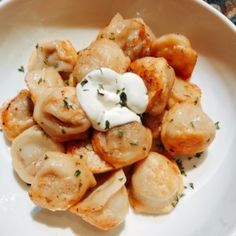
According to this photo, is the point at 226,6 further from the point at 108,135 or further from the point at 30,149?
the point at 30,149

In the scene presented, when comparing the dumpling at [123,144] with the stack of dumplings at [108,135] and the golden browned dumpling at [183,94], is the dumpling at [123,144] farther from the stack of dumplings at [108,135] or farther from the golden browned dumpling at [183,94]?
the golden browned dumpling at [183,94]

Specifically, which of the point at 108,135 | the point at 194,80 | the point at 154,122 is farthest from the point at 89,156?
the point at 194,80

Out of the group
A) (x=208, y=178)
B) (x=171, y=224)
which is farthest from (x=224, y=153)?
(x=171, y=224)

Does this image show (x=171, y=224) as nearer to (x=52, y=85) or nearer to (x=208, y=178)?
(x=208, y=178)

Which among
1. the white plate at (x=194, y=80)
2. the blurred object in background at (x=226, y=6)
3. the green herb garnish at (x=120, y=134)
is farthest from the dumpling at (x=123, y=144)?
the blurred object in background at (x=226, y=6)

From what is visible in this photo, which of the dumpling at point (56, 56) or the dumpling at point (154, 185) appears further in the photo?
the dumpling at point (56, 56)
